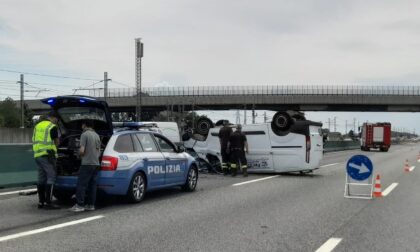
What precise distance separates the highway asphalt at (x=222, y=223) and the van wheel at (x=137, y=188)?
0.48 feet

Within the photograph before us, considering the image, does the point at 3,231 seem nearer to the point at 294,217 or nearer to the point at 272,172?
the point at 294,217

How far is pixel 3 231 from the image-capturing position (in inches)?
284

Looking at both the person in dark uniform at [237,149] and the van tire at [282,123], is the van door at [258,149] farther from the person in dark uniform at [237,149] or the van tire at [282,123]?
the person in dark uniform at [237,149]

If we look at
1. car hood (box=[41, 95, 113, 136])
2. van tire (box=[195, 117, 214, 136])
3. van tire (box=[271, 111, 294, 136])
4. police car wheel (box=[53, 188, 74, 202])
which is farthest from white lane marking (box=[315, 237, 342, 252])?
van tire (box=[195, 117, 214, 136])

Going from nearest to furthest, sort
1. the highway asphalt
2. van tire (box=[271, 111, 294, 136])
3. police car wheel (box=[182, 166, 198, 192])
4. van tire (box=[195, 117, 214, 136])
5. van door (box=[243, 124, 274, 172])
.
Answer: the highway asphalt, police car wheel (box=[182, 166, 198, 192]), van tire (box=[271, 111, 294, 136]), van door (box=[243, 124, 274, 172]), van tire (box=[195, 117, 214, 136])

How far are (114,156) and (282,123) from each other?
825 centimetres

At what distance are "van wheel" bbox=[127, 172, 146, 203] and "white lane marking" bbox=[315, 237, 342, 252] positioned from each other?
4.19m

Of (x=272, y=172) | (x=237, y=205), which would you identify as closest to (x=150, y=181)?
(x=237, y=205)

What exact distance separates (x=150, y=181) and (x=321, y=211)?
11.2ft

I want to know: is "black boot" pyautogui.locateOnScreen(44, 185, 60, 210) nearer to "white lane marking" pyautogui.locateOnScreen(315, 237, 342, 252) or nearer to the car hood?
the car hood

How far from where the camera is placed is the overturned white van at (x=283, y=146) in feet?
54.0

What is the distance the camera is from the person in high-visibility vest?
9.26 m

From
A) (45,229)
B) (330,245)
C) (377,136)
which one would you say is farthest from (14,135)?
(330,245)

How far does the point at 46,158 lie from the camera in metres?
9.27
